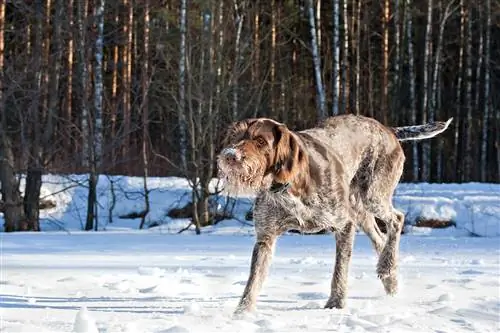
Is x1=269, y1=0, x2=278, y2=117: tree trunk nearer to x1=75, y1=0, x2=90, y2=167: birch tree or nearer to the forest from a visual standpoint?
the forest

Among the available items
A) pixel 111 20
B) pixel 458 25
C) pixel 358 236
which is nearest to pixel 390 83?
pixel 458 25

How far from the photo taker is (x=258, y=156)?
160 inches

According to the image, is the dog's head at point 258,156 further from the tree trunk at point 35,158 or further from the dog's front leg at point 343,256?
the tree trunk at point 35,158

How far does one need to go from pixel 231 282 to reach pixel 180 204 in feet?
26.4

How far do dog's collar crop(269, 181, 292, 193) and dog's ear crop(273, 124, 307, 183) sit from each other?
3 centimetres

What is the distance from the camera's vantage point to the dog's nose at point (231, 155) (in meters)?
3.89

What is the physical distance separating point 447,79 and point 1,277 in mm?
24446

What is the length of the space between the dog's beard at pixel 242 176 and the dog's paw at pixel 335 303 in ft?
3.15

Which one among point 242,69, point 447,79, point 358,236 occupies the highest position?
point 447,79

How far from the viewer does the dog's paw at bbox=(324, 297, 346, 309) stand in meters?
4.62

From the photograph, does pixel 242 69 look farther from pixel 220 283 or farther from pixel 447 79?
pixel 447 79

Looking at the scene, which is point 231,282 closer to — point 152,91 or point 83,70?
point 83,70

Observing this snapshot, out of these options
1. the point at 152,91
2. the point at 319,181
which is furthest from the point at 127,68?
the point at 319,181

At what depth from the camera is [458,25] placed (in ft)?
86.9
